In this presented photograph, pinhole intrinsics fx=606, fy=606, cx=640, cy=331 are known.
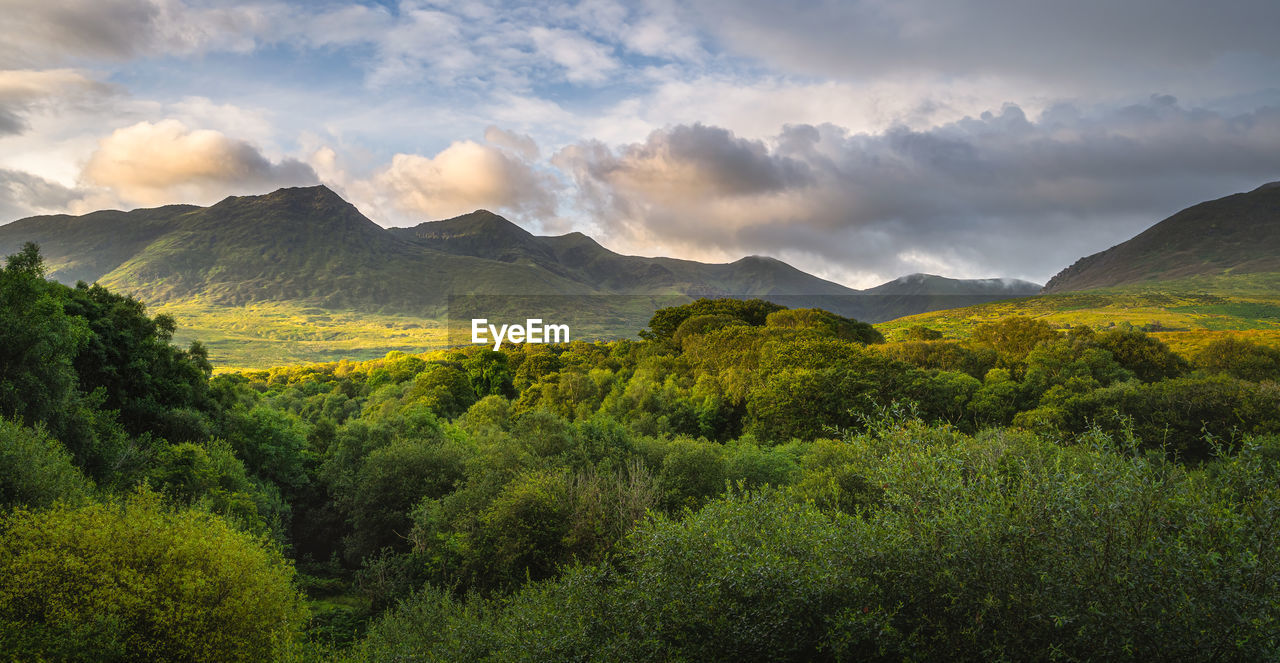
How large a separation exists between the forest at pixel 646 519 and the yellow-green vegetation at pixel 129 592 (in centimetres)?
8

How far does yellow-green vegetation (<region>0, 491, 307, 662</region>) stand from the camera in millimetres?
14836

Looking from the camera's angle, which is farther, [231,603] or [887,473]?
[231,603]

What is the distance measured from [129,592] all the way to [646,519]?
14.2 m

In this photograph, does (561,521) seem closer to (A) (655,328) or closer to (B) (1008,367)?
(B) (1008,367)

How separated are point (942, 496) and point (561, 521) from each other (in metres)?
18.2

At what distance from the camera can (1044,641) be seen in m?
12.3

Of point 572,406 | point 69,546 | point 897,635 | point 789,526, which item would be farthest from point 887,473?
point 572,406

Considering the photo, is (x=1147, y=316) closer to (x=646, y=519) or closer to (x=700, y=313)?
(x=700, y=313)

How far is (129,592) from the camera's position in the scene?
1599cm

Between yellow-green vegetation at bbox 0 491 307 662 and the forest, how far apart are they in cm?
8

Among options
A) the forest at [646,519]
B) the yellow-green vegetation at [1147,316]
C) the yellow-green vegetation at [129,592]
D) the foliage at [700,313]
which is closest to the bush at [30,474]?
the forest at [646,519]

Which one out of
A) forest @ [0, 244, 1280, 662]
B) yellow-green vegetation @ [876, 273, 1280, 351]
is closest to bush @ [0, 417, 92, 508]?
forest @ [0, 244, 1280, 662]

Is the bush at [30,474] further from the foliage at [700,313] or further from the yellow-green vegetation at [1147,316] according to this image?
the yellow-green vegetation at [1147,316]

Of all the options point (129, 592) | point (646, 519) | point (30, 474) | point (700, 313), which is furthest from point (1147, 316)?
point (30, 474)
